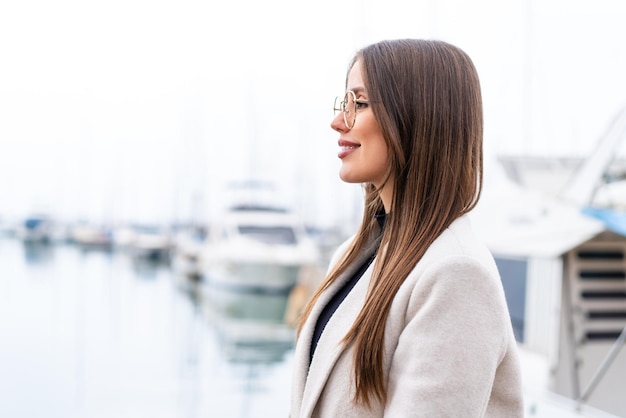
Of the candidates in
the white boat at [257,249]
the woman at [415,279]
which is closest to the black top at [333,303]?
the woman at [415,279]

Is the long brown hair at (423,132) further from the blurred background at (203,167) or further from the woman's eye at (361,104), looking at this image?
the blurred background at (203,167)

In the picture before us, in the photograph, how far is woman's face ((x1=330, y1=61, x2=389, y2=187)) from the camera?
644 mm

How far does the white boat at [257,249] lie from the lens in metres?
5.80

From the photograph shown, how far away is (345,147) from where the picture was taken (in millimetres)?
674

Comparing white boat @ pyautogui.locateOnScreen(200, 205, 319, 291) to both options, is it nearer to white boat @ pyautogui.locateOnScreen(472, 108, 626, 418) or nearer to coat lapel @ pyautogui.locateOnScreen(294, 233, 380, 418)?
white boat @ pyautogui.locateOnScreen(472, 108, 626, 418)

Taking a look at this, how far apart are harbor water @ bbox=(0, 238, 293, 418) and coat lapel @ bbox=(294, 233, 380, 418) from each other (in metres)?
3.24

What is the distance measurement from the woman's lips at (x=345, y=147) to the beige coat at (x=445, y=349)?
134 mm

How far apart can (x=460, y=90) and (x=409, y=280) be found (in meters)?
0.19

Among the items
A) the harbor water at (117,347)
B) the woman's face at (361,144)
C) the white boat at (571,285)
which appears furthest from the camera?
the harbor water at (117,347)

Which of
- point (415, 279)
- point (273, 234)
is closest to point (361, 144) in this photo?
point (415, 279)

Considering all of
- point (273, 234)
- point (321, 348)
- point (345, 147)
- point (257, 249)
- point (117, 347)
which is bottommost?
point (117, 347)

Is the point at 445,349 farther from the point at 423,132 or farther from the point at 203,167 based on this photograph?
the point at 203,167

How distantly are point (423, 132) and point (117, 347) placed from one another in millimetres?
4404

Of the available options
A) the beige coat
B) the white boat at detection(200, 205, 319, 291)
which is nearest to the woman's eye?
the beige coat
